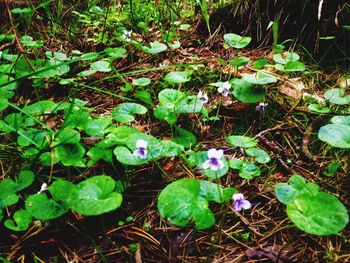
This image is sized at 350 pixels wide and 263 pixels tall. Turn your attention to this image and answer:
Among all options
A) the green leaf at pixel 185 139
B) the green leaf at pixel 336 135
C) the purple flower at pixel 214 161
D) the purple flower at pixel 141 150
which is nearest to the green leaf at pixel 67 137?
the purple flower at pixel 141 150

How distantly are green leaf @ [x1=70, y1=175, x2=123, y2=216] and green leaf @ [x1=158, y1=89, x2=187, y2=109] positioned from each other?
1.90 feet

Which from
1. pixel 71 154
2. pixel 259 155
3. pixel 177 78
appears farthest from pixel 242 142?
pixel 71 154

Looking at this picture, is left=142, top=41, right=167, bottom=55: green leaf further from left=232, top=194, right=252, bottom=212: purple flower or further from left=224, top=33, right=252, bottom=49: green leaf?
left=232, top=194, right=252, bottom=212: purple flower

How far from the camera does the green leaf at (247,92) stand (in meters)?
1.73

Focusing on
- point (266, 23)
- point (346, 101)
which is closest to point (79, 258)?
point (346, 101)

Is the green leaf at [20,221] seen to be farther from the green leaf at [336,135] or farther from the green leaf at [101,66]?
the green leaf at [336,135]

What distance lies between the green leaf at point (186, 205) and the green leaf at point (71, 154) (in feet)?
1.42

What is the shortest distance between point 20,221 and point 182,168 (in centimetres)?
67

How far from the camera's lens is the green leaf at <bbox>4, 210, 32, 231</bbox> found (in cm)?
119

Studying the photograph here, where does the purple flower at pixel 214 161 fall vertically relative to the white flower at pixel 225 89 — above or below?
above

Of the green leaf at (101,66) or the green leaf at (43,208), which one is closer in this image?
the green leaf at (43,208)

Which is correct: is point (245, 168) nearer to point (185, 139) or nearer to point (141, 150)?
point (185, 139)

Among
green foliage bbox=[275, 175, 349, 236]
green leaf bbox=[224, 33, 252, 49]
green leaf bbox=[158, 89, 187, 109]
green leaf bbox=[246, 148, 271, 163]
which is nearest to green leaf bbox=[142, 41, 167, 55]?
green leaf bbox=[224, 33, 252, 49]

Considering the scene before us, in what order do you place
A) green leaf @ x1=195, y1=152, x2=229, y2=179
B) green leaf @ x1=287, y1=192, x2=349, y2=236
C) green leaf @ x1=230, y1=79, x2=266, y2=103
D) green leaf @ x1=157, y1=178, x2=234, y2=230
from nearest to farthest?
green leaf @ x1=287, y1=192, x2=349, y2=236 → green leaf @ x1=157, y1=178, x2=234, y2=230 → green leaf @ x1=195, y1=152, x2=229, y2=179 → green leaf @ x1=230, y1=79, x2=266, y2=103
